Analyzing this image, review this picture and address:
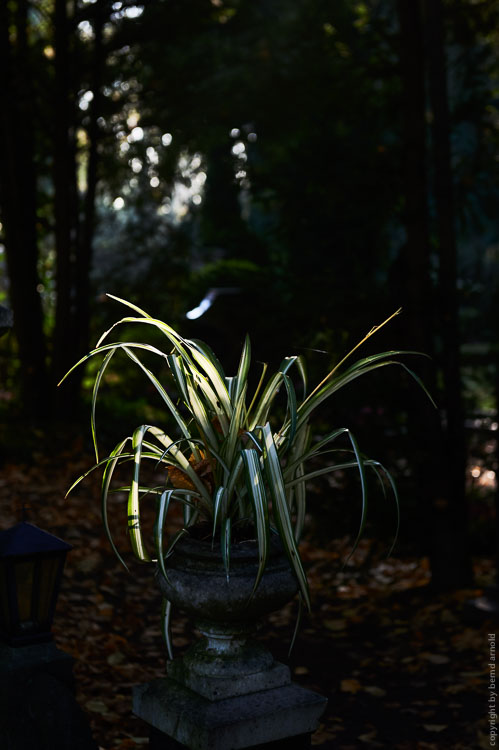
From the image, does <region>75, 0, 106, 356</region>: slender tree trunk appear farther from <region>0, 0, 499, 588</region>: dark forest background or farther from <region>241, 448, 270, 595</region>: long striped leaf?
<region>241, 448, 270, 595</region>: long striped leaf

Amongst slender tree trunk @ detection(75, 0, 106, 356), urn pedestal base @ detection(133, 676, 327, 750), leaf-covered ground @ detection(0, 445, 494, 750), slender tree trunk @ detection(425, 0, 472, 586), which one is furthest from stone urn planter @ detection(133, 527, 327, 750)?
slender tree trunk @ detection(75, 0, 106, 356)

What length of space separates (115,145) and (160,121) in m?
1.28

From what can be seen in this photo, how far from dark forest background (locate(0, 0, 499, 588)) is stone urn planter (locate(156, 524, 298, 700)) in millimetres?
2582

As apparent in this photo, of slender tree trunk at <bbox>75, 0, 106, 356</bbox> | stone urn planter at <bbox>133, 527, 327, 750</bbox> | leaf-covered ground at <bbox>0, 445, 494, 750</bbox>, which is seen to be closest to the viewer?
stone urn planter at <bbox>133, 527, 327, 750</bbox>

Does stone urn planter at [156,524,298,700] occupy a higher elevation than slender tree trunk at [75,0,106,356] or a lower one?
lower

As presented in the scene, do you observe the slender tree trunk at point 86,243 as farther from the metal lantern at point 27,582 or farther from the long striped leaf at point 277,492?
the long striped leaf at point 277,492

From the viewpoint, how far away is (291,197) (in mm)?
7371

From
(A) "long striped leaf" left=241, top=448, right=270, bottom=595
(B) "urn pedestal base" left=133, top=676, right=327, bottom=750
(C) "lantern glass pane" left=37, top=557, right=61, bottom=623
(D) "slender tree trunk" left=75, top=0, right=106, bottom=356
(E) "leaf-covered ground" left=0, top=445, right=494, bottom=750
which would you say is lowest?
(E) "leaf-covered ground" left=0, top=445, right=494, bottom=750

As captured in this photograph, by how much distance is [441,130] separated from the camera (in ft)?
22.7

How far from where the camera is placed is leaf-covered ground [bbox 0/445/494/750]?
14.8 feet

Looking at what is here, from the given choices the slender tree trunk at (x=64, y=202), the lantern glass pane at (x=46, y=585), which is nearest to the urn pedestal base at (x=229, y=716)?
the lantern glass pane at (x=46, y=585)

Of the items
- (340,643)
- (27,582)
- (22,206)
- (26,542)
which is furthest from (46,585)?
(22,206)

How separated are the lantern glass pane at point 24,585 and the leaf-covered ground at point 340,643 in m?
1.08

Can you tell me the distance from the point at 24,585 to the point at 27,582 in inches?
0.6
